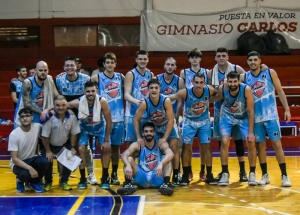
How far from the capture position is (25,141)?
7.11m

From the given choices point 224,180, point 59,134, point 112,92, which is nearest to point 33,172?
point 59,134

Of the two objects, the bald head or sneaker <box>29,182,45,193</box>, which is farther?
the bald head

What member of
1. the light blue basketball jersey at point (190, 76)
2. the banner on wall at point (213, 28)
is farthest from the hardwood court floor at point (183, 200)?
the banner on wall at point (213, 28)

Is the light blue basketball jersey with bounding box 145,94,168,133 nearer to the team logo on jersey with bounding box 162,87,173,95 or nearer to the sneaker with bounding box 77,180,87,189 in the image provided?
the team logo on jersey with bounding box 162,87,173,95

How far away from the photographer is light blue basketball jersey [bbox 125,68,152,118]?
7.71 metres

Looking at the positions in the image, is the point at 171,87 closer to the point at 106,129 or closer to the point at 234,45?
the point at 106,129

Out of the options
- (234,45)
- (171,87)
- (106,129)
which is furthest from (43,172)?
(234,45)

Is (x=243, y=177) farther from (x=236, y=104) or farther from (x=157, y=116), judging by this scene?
(x=157, y=116)

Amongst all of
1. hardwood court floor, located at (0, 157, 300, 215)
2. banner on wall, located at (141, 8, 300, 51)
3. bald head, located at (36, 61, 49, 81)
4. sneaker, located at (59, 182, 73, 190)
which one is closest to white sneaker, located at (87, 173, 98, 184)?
hardwood court floor, located at (0, 157, 300, 215)

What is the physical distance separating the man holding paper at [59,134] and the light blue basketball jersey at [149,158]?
2.83 ft

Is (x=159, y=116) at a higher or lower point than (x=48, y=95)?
lower

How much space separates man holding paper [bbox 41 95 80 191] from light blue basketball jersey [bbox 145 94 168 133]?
954 millimetres

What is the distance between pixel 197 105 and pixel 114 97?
1141 mm

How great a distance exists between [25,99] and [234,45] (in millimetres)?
7524
